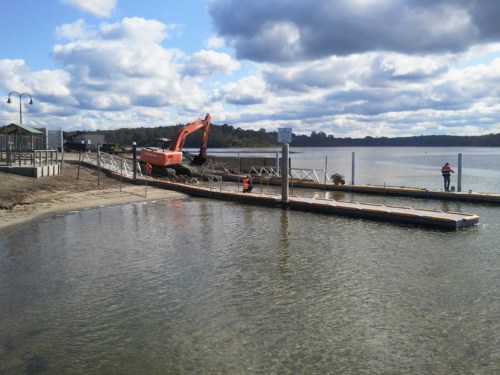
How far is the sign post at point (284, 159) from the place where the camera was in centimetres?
2211

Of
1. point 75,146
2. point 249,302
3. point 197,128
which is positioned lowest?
point 249,302

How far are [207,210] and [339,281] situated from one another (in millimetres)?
11985

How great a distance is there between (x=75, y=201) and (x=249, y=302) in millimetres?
15956

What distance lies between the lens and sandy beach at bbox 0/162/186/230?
19.2 m

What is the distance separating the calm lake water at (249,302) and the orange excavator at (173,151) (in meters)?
20.8

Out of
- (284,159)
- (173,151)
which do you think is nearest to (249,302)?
(284,159)

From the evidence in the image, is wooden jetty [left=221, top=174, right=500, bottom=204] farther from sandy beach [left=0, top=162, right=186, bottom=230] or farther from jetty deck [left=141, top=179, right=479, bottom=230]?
sandy beach [left=0, top=162, right=186, bottom=230]

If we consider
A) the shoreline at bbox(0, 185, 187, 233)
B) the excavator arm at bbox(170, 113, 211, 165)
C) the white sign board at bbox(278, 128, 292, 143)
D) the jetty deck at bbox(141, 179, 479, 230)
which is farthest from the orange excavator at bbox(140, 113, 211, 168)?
the white sign board at bbox(278, 128, 292, 143)

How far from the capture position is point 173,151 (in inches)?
1510

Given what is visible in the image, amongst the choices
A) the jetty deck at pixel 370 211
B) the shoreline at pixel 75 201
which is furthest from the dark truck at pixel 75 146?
the jetty deck at pixel 370 211

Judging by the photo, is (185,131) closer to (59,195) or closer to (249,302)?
(59,195)

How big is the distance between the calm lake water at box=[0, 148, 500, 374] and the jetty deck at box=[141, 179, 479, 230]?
0.96 m

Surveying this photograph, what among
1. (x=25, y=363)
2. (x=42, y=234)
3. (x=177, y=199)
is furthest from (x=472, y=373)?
(x=177, y=199)

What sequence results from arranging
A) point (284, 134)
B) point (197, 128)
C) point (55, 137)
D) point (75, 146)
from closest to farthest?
point (284, 134) < point (55, 137) < point (197, 128) < point (75, 146)
